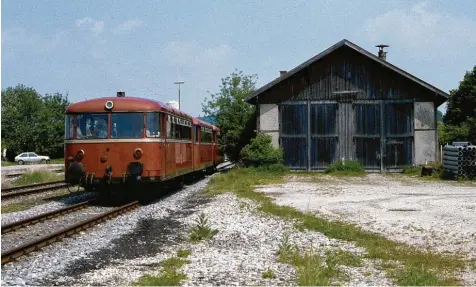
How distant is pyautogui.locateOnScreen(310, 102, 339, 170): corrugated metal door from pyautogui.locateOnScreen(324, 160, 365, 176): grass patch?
52 cm

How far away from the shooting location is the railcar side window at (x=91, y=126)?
53.7 ft

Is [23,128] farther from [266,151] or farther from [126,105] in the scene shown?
[126,105]

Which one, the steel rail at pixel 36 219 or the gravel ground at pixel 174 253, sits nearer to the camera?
the gravel ground at pixel 174 253

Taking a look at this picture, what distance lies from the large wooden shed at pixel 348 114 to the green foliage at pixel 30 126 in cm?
4684

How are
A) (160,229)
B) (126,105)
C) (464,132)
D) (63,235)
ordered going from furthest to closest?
(464,132) < (126,105) < (160,229) < (63,235)

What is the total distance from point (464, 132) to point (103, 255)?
3785cm

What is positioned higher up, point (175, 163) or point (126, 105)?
point (126, 105)

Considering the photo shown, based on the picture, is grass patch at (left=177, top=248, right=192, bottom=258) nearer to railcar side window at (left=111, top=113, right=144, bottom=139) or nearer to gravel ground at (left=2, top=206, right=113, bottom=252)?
gravel ground at (left=2, top=206, right=113, bottom=252)

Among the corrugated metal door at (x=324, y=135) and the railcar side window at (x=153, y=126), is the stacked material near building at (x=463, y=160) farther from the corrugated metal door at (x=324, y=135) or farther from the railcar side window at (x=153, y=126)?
the railcar side window at (x=153, y=126)

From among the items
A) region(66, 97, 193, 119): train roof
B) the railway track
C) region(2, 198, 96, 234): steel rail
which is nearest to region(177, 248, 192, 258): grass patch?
region(2, 198, 96, 234): steel rail

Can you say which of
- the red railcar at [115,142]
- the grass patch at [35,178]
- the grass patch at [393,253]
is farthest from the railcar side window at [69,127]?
the grass patch at [35,178]

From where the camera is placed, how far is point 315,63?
31.2 metres

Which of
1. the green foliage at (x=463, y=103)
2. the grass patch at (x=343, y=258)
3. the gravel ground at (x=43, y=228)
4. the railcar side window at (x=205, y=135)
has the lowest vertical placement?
the gravel ground at (x=43, y=228)

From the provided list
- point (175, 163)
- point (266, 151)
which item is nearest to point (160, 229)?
point (175, 163)
